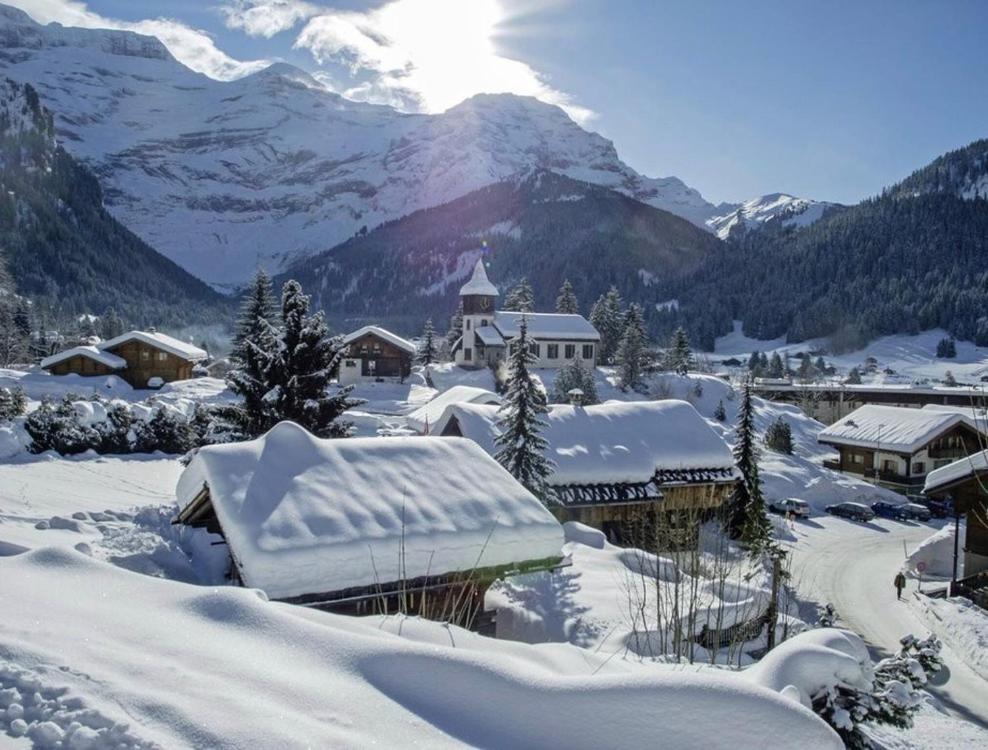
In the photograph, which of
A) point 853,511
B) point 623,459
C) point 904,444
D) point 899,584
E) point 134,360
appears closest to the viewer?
point 899,584

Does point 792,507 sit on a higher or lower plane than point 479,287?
lower

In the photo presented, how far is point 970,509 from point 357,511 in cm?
2156

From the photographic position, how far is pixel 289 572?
8531 millimetres

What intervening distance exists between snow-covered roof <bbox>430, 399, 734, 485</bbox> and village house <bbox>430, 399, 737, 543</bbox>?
36mm

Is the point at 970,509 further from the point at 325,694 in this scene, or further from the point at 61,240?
the point at 61,240

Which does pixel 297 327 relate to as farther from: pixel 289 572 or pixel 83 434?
pixel 289 572

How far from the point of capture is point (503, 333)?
62281mm

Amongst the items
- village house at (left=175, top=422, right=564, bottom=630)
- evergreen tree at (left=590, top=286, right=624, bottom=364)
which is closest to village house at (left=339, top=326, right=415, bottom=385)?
evergreen tree at (left=590, top=286, right=624, bottom=364)

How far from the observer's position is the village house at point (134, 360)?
149ft

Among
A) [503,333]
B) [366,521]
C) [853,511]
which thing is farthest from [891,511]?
[366,521]

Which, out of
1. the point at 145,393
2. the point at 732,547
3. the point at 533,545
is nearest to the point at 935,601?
the point at 732,547

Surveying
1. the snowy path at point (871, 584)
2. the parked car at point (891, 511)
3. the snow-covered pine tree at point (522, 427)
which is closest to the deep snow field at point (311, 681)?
the snowy path at point (871, 584)

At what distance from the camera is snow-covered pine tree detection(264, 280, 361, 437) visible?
1991 cm

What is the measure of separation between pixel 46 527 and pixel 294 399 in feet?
30.7
